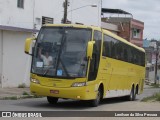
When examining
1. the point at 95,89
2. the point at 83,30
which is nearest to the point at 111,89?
the point at 95,89

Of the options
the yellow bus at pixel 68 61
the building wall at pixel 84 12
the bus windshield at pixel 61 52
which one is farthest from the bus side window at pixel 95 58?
the building wall at pixel 84 12

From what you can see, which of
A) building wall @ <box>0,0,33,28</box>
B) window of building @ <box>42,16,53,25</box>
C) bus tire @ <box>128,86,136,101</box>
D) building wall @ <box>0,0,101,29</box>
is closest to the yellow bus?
bus tire @ <box>128,86,136,101</box>

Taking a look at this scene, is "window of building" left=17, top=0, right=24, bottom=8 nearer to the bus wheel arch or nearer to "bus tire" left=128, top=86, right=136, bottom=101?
"bus tire" left=128, top=86, right=136, bottom=101

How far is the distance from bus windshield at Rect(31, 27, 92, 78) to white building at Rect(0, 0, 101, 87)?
11.0m

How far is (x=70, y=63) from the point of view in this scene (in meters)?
18.3

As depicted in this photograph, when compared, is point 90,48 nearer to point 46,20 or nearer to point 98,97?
point 98,97

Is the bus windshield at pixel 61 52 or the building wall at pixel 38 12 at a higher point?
the building wall at pixel 38 12

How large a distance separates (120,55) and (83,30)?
16.5ft

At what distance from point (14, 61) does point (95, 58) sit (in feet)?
45.4

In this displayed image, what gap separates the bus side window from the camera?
1885cm

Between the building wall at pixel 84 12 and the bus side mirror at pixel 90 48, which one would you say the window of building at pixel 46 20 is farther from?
the bus side mirror at pixel 90 48

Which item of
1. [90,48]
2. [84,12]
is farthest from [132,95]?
[84,12]

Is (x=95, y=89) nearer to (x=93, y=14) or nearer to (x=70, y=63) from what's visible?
(x=70, y=63)

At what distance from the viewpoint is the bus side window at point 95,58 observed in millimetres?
18850
